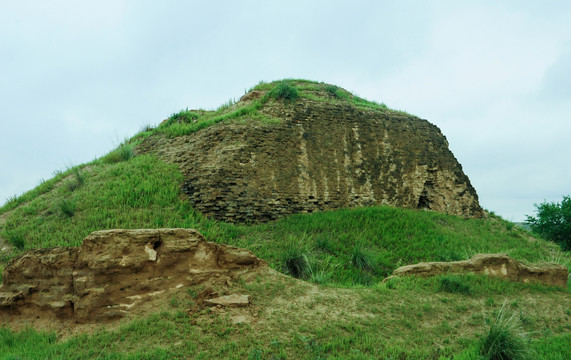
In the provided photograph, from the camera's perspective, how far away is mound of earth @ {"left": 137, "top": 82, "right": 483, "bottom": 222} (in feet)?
42.5

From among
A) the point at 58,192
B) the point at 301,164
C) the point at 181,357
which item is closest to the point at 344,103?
the point at 301,164

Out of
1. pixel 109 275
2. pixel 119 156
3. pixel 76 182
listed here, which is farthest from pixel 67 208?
pixel 109 275

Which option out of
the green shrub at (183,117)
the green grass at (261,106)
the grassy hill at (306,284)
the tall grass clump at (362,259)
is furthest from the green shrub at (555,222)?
the green shrub at (183,117)

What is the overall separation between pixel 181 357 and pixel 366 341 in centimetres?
291

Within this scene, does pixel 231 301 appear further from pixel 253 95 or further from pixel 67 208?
pixel 253 95

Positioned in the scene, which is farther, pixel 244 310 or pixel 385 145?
pixel 385 145

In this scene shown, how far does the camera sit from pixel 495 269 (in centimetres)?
988

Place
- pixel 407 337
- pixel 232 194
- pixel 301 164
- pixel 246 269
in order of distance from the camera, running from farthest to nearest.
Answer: pixel 301 164
pixel 232 194
pixel 246 269
pixel 407 337

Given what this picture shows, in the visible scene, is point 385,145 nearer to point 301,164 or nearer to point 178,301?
point 301,164

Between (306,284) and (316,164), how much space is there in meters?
7.16

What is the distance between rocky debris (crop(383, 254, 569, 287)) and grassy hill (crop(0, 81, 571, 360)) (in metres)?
0.37

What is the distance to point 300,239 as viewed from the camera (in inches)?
461

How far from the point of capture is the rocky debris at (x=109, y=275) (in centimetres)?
666

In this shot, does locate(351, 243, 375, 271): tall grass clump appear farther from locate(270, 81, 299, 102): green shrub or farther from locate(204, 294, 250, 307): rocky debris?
locate(270, 81, 299, 102): green shrub
